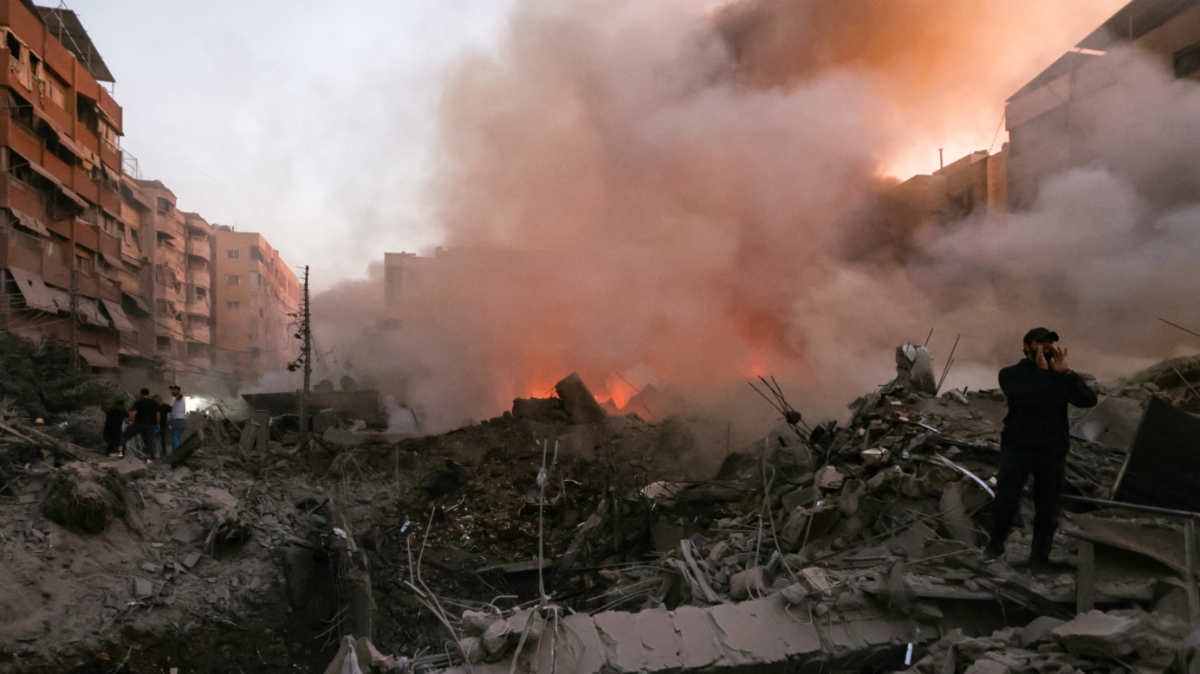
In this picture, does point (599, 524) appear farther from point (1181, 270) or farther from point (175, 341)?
point (175, 341)

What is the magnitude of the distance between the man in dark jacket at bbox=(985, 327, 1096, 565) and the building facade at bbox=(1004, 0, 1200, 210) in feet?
45.6

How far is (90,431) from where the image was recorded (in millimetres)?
14594

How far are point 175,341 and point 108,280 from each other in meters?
12.9

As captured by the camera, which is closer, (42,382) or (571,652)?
(571,652)

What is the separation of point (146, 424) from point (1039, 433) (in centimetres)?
1293

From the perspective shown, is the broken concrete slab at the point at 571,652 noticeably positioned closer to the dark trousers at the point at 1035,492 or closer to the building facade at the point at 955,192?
the dark trousers at the point at 1035,492

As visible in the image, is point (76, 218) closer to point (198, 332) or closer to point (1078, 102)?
point (198, 332)

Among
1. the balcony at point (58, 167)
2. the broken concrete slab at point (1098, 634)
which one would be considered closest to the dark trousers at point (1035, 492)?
the broken concrete slab at point (1098, 634)

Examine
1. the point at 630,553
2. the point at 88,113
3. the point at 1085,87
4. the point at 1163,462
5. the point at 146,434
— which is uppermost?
the point at 88,113

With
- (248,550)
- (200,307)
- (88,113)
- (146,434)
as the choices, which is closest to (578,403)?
(146,434)

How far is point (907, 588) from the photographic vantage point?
12.6 ft

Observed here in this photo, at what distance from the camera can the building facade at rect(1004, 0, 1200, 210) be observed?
1431cm

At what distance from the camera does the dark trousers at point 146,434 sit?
11992 millimetres

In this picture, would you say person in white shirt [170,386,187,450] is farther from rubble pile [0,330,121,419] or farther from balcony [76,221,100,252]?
balcony [76,221,100,252]
